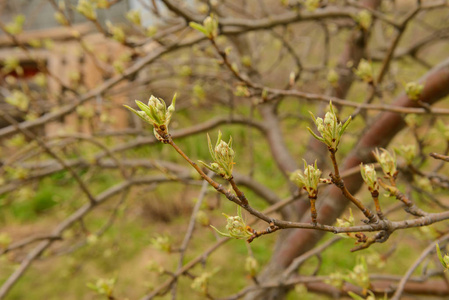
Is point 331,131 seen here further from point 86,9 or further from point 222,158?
point 86,9

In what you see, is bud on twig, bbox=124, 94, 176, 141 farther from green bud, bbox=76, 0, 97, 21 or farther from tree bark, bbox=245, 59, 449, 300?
green bud, bbox=76, 0, 97, 21

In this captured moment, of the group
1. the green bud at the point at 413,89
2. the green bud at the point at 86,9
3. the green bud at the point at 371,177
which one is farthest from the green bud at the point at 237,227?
the green bud at the point at 86,9

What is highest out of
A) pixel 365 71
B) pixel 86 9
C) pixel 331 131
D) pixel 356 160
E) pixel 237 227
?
pixel 86 9

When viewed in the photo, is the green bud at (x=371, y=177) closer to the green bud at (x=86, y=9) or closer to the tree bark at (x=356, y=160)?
the tree bark at (x=356, y=160)

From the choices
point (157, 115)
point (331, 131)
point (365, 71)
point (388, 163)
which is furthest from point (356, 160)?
point (157, 115)

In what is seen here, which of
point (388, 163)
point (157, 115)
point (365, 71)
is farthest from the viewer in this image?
point (365, 71)

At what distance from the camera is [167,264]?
2.83m

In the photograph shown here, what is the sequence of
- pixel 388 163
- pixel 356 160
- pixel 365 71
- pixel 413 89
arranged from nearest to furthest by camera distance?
pixel 388 163, pixel 413 89, pixel 365 71, pixel 356 160

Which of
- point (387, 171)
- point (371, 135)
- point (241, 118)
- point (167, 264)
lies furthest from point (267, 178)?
point (387, 171)

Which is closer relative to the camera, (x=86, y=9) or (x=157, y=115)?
(x=157, y=115)

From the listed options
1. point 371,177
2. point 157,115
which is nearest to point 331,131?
point 371,177

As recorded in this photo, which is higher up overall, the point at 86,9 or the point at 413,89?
the point at 86,9

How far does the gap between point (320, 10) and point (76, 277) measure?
2.59m

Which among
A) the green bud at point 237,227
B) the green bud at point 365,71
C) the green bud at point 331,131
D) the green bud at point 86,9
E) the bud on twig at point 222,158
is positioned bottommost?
the green bud at point 237,227
